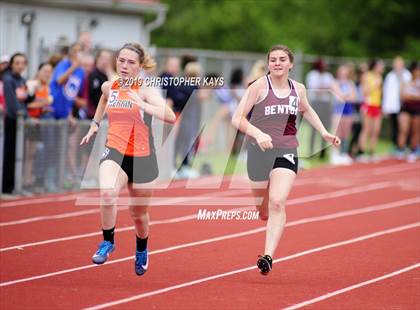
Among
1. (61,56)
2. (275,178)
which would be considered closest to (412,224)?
(275,178)

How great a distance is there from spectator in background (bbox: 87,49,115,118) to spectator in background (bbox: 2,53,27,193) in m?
1.58

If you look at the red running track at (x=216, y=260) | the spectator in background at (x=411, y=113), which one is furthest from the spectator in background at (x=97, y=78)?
the spectator in background at (x=411, y=113)

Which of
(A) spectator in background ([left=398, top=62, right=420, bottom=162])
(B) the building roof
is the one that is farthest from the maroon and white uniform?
(A) spectator in background ([left=398, top=62, right=420, bottom=162])

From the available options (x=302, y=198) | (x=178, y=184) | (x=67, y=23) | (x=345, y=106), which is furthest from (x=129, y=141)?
(x=67, y=23)

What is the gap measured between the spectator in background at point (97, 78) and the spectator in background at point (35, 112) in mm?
1013

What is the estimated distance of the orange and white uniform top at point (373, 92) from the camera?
22547 mm

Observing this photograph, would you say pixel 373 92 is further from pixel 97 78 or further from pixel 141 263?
pixel 141 263

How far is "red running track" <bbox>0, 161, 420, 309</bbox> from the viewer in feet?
27.1

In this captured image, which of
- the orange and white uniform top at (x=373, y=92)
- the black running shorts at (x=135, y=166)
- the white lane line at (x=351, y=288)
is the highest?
the black running shorts at (x=135, y=166)

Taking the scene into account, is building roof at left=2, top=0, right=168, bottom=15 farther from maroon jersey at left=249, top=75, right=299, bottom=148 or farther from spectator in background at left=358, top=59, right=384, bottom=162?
maroon jersey at left=249, top=75, right=299, bottom=148

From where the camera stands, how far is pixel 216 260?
10227 millimetres

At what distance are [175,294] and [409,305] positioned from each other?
1.86 metres

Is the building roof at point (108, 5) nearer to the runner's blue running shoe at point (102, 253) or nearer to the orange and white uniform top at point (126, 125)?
the orange and white uniform top at point (126, 125)

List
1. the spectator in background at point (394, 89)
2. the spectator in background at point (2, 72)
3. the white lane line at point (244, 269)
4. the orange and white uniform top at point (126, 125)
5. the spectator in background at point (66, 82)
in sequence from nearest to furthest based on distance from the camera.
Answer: the white lane line at point (244, 269)
the orange and white uniform top at point (126, 125)
the spectator in background at point (2, 72)
the spectator in background at point (66, 82)
the spectator in background at point (394, 89)
